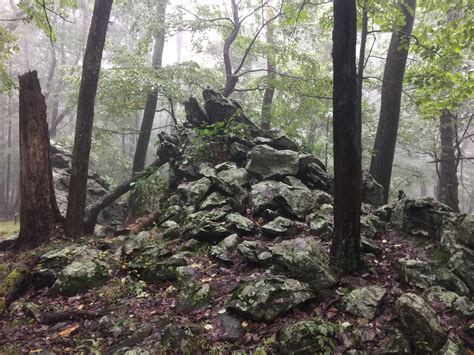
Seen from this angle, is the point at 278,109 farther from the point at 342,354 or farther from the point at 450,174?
the point at 342,354

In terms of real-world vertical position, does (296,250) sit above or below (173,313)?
above

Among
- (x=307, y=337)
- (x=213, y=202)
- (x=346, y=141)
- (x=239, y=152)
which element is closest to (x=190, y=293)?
(x=307, y=337)

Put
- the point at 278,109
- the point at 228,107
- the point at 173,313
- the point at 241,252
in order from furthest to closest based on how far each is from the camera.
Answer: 1. the point at 278,109
2. the point at 228,107
3. the point at 241,252
4. the point at 173,313

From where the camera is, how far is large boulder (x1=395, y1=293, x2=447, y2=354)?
3678mm

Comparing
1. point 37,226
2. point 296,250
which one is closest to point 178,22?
point 37,226

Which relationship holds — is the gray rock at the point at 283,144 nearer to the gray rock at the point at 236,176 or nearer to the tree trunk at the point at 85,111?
the gray rock at the point at 236,176

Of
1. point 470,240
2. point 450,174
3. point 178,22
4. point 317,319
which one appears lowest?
point 317,319

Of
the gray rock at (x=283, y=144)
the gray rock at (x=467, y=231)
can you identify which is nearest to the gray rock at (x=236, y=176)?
the gray rock at (x=283, y=144)

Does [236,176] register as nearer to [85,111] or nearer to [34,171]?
[85,111]

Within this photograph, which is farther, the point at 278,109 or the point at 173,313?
the point at 278,109

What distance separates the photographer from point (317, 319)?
4.20 m

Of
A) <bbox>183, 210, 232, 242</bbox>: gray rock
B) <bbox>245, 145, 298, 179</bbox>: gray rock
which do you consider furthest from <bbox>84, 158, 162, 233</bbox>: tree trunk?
<bbox>183, 210, 232, 242</bbox>: gray rock

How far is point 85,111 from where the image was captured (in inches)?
325

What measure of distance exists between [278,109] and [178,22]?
206 inches
